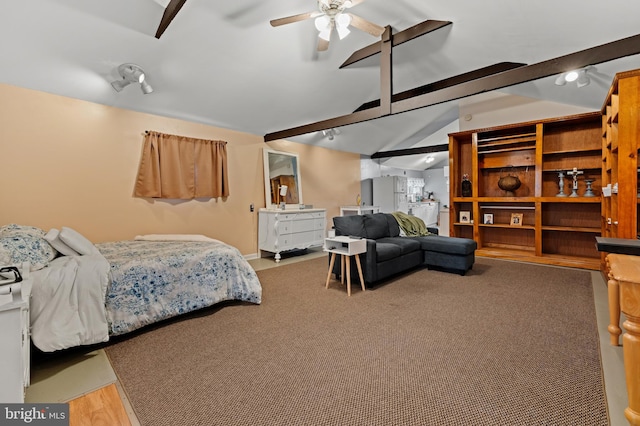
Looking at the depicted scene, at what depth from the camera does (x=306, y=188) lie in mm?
6316

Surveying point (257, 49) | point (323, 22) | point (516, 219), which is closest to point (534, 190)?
point (516, 219)

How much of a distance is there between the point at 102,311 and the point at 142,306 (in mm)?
338

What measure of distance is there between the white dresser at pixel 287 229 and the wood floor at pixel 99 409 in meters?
3.34

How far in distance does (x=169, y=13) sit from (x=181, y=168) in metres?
2.21

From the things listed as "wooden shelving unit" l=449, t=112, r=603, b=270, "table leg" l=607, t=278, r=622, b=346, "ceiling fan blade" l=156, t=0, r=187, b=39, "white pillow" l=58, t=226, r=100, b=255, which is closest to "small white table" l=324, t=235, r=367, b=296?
"table leg" l=607, t=278, r=622, b=346

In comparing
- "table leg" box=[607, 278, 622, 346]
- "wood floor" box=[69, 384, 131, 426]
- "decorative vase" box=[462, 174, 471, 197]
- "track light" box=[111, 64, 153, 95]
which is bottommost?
"wood floor" box=[69, 384, 131, 426]

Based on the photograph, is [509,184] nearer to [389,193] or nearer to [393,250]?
[393,250]

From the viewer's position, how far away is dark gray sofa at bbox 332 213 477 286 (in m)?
3.54

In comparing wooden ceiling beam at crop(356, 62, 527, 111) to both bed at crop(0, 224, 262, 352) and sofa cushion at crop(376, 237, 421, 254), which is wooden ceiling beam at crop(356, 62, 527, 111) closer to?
sofa cushion at crop(376, 237, 421, 254)

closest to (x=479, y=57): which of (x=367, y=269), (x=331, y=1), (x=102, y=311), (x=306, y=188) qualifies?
(x=331, y=1)

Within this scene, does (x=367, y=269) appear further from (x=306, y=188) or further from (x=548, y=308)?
(x=306, y=188)

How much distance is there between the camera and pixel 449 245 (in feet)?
13.2

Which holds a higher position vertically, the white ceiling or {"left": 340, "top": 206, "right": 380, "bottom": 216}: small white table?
the white ceiling

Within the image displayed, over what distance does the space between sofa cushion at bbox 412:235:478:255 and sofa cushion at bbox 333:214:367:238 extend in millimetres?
947
